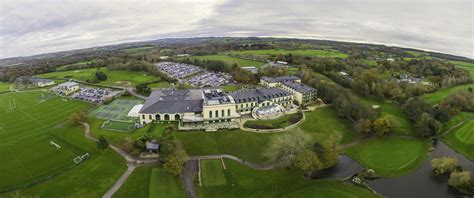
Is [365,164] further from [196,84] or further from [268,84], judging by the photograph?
[196,84]

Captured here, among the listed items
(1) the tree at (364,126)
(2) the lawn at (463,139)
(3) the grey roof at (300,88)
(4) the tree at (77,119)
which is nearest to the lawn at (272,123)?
(3) the grey roof at (300,88)

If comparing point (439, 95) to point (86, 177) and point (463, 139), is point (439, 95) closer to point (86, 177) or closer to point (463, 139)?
point (463, 139)

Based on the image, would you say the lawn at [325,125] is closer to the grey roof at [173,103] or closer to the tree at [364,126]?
the tree at [364,126]

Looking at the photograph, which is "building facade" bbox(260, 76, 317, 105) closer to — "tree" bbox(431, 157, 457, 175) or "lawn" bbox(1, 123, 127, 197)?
"tree" bbox(431, 157, 457, 175)

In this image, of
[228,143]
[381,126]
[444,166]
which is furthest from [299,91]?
[444,166]

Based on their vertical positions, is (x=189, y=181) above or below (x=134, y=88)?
below

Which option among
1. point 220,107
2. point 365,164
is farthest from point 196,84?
point 365,164

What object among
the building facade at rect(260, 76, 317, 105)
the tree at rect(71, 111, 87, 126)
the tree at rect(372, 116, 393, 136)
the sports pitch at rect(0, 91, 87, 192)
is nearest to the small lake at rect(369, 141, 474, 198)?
the tree at rect(372, 116, 393, 136)
